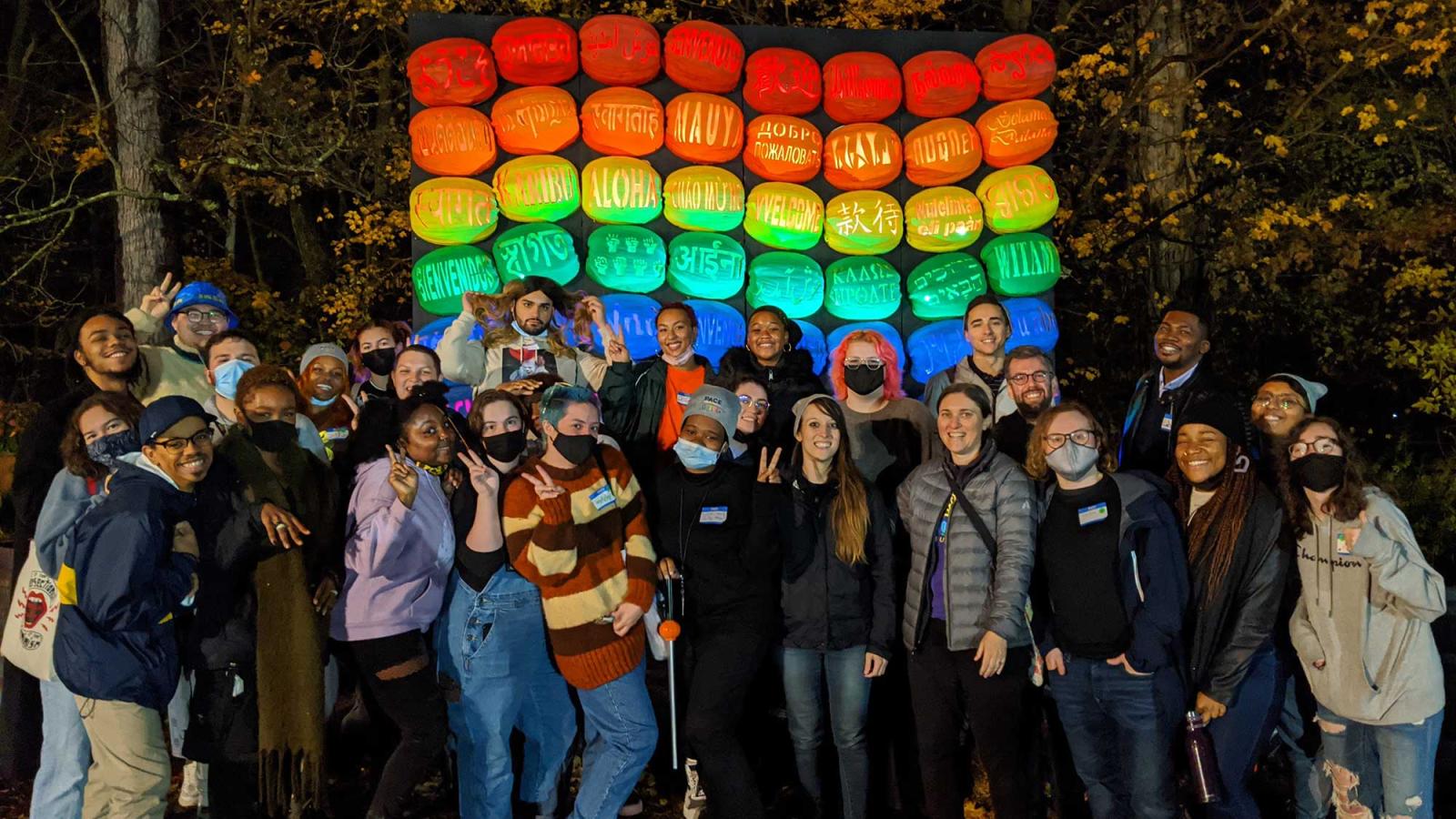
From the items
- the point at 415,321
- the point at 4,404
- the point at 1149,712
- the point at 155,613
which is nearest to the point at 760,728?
the point at 1149,712

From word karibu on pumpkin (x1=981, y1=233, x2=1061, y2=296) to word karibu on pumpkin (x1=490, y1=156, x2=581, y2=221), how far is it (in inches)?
107

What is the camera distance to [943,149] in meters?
8.03

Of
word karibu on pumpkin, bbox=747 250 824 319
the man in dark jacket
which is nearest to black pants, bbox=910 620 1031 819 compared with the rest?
the man in dark jacket

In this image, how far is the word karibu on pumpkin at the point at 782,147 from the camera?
7.95m

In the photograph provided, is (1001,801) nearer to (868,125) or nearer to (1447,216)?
(868,125)

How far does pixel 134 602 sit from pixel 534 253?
4.15 m

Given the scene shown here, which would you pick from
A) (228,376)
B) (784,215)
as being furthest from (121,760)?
(784,215)

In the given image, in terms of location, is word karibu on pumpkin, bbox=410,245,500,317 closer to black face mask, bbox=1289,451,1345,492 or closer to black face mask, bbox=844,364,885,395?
black face mask, bbox=844,364,885,395

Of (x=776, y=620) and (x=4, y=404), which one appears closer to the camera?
(x=776, y=620)

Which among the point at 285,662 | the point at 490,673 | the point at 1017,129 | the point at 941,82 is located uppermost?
the point at 941,82

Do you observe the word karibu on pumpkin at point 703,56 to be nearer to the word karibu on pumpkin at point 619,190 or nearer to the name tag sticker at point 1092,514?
the word karibu on pumpkin at point 619,190

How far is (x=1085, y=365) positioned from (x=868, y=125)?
564 centimetres

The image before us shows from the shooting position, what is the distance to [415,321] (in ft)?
25.4

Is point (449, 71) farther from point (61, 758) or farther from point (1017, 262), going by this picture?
point (61, 758)
